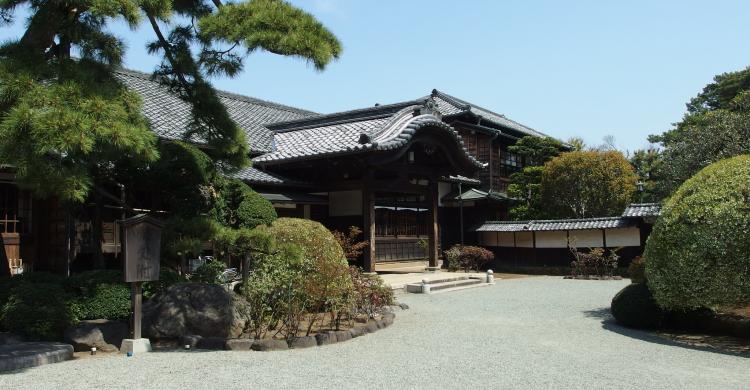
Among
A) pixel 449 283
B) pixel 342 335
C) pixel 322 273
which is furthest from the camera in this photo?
pixel 449 283

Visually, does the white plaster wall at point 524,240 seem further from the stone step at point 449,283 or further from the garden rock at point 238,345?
the garden rock at point 238,345

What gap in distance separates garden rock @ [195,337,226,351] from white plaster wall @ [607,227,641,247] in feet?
58.2

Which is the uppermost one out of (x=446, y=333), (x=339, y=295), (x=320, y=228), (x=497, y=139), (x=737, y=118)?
(x=497, y=139)

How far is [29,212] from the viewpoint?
1176 centimetres

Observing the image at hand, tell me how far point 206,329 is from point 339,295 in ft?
7.06

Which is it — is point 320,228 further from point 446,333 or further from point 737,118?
point 737,118

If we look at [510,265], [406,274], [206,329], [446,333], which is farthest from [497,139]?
[206,329]

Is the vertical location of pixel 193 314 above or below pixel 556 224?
below

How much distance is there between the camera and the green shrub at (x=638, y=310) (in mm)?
10422

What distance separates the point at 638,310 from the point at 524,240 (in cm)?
1443

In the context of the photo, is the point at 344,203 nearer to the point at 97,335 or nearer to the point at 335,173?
the point at 335,173

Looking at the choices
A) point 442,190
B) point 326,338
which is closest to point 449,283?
point 326,338

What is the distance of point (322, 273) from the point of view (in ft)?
30.3

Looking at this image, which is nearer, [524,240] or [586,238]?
[586,238]
